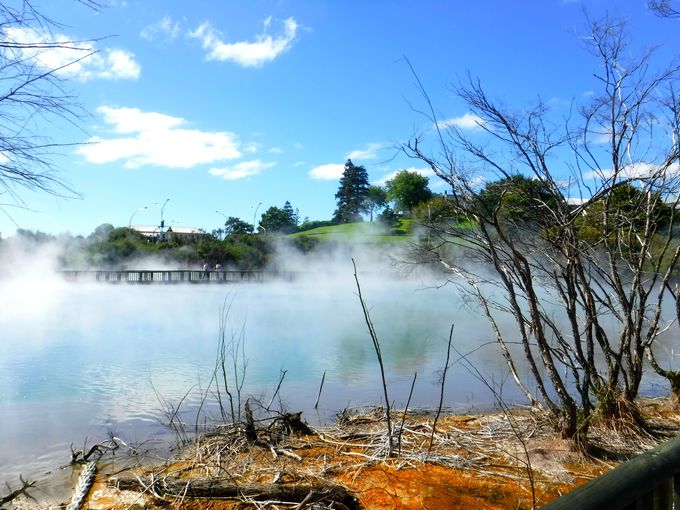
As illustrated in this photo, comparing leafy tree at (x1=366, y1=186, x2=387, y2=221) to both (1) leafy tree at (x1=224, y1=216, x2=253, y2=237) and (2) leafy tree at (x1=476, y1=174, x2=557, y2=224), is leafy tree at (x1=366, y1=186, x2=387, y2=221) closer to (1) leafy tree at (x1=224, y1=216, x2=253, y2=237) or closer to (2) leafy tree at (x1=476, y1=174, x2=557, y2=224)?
(1) leafy tree at (x1=224, y1=216, x2=253, y2=237)

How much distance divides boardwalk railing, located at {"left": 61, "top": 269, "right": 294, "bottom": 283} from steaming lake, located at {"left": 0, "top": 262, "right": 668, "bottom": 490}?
63.8 ft

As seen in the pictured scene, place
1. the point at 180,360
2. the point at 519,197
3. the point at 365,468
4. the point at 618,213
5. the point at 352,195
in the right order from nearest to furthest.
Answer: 1. the point at 365,468
2. the point at 618,213
3. the point at 519,197
4. the point at 180,360
5. the point at 352,195

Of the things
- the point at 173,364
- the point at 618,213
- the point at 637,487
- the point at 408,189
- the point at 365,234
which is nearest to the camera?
the point at 637,487

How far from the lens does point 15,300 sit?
30203mm

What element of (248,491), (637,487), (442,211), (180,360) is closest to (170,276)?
(180,360)

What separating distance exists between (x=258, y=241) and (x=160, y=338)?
145 feet

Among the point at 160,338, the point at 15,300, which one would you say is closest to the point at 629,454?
the point at 160,338

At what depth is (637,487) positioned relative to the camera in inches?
62.5

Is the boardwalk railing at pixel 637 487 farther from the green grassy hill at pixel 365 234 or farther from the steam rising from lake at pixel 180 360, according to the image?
the green grassy hill at pixel 365 234

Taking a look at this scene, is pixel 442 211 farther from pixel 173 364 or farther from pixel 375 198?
pixel 375 198

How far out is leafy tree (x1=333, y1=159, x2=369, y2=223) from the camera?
107688 mm

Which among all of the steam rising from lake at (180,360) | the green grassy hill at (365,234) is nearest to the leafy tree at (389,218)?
the green grassy hill at (365,234)

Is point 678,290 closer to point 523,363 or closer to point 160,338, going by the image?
point 523,363

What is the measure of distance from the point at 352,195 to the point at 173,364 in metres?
97.5
